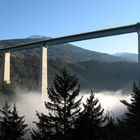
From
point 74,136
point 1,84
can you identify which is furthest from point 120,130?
point 1,84

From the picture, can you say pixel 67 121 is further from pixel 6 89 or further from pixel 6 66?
pixel 6 89

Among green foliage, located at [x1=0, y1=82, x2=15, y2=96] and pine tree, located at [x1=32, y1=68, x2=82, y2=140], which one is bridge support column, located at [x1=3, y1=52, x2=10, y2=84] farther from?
pine tree, located at [x1=32, y1=68, x2=82, y2=140]

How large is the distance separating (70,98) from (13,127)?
25.2ft

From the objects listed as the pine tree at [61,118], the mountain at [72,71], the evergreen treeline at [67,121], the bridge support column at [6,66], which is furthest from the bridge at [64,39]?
the mountain at [72,71]

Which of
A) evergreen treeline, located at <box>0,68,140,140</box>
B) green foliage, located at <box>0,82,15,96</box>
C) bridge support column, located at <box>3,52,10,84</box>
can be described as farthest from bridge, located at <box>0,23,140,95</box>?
evergreen treeline, located at <box>0,68,140,140</box>

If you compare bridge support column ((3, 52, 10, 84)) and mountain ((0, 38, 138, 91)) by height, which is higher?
mountain ((0, 38, 138, 91))

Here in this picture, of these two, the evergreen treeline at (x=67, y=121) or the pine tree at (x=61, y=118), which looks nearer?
the evergreen treeline at (x=67, y=121)

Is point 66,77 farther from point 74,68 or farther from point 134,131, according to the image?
point 74,68

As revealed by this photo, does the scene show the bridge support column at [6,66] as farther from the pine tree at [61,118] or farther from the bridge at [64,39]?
the pine tree at [61,118]

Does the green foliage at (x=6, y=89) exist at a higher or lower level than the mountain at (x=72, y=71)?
lower

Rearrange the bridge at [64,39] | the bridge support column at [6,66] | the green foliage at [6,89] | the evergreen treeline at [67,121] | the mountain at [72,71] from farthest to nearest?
the mountain at [72,71] < the green foliage at [6,89] < the bridge support column at [6,66] < the bridge at [64,39] < the evergreen treeline at [67,121]

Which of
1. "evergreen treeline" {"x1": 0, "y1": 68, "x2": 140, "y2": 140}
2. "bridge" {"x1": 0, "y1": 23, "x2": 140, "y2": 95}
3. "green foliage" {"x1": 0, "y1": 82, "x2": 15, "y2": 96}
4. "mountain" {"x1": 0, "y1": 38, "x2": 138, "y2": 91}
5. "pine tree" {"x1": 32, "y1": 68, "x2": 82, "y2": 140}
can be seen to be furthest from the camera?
"mountain" {"x1": 0, "y1": 38, "x2": 138, "y2": 91}

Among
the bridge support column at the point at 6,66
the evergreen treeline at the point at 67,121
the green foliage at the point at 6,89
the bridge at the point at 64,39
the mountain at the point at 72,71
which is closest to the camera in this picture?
the evergreen treeline at the point at 67,121

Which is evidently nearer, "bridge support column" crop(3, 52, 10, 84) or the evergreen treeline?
the evergreen treeline
